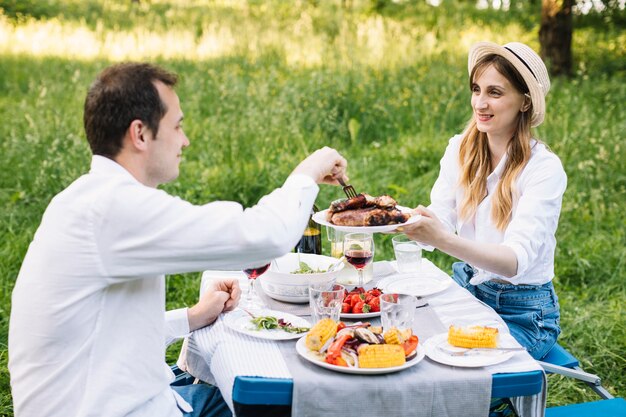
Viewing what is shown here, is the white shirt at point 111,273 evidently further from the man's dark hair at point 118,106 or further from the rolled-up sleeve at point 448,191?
the rolled-up sleeve at point 448,191

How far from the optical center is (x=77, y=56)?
38.0ft

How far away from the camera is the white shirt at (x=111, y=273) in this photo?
2127 mm

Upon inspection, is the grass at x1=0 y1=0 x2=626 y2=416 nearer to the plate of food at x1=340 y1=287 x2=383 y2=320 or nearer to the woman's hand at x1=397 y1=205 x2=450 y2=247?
the woman's hand at x1=397 y1=205 x2=450 y2=247

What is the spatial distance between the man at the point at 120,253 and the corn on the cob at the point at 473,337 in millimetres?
686

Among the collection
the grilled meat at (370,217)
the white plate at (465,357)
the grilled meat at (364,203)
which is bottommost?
the white plate at (465,357)

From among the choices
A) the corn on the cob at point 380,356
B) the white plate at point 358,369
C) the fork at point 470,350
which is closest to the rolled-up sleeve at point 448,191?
the fork at point 470,350

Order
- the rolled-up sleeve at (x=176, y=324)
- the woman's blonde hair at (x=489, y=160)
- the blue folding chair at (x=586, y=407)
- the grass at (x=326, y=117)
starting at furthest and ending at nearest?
the grass at (x=326, y=117) < the woman's blonde hair at (x=489, y=160) < the blue folding chair at (x=586, y=407) < the rolled-up sleeve at (x=176, y=324)

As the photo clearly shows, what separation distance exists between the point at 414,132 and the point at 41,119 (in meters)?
3.85

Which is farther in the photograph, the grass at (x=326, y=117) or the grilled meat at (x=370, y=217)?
the grass at (x=326, y=117)

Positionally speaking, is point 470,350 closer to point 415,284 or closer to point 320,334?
point 320,334

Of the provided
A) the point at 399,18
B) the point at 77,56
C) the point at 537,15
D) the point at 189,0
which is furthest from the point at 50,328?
the point at 189,0

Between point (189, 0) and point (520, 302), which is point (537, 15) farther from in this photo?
point (520, 302)

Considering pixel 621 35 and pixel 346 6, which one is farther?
pixel 346 6

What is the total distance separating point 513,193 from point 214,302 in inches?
59.1
